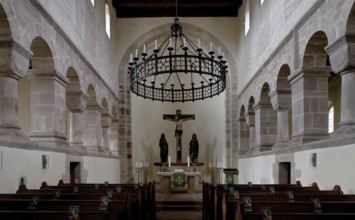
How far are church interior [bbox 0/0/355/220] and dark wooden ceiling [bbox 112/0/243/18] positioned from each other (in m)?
0.04

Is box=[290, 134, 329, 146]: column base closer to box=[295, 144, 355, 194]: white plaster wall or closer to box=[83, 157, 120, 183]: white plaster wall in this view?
box=[295, 144, 355, 194]: white plaster wall

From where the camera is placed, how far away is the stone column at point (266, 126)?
11.6 meters

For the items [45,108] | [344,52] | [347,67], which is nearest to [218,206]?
[347,67]

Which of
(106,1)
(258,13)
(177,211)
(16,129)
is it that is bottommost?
(177,211)

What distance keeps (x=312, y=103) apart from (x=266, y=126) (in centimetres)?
385

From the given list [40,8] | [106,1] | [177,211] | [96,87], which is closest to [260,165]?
[177,211]

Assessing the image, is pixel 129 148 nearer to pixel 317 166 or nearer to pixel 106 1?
pixel 106 1

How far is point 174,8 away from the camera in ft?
51.8

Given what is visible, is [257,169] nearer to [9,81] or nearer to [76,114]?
[76,114]

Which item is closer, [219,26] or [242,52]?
[242,52]

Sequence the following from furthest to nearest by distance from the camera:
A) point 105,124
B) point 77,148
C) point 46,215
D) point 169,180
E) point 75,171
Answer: point 105,124
point 169,180
point 77,148
point 75,171
point 46,215

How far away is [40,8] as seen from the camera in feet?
24.2

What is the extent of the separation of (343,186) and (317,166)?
110cm

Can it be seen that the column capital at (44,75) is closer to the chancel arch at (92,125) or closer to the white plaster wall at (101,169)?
the white plaster wall at (101,169)
